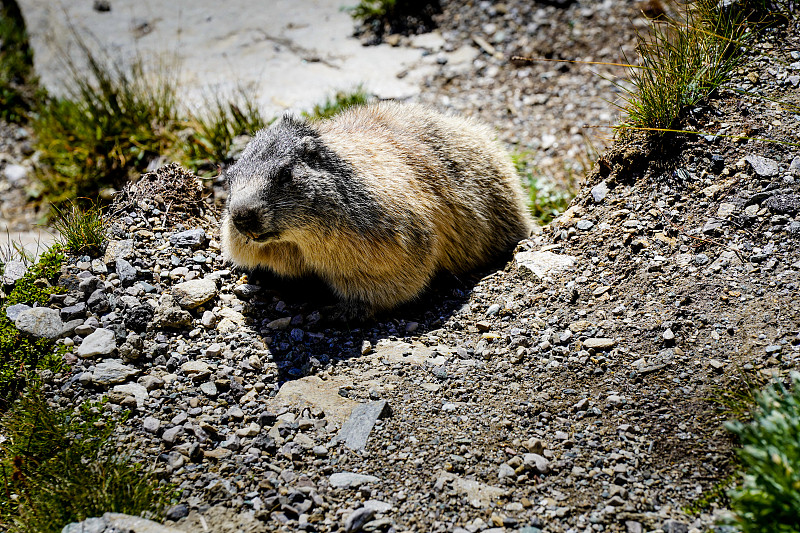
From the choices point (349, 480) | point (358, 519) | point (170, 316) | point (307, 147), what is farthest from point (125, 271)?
point (358, 519)

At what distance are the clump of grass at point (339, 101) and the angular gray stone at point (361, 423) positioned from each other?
15.5 feet

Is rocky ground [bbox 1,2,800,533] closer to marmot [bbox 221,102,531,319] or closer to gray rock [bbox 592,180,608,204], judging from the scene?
gray rock [bbox 592,180,608,204]

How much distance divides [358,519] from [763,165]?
4265 mm

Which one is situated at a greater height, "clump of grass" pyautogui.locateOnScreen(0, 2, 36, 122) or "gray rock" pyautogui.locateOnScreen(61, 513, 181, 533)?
"clump of grass" pyautogui.locateOnScreen(0, 2, 36, 122)

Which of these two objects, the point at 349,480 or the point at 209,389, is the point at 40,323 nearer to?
the point at 209,389

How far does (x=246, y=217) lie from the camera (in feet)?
16.0

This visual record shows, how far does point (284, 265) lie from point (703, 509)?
378 centimetres

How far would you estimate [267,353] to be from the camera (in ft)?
16.7

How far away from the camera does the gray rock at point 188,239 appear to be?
19.8ft

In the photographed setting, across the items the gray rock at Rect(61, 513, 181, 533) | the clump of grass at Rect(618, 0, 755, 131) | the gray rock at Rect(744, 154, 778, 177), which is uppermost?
the clump of grass at Rect(618, 0, 755, 131)

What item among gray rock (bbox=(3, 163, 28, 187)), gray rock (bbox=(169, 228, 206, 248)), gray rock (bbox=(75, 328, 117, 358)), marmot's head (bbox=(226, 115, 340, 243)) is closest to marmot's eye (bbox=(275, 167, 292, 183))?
marmot's head (bbox=(226, 115, 340, 243))

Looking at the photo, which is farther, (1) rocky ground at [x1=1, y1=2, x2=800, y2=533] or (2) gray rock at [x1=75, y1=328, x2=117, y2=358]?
(2) gray rock at [x1=75, y1=328, x2=117, y2=358]

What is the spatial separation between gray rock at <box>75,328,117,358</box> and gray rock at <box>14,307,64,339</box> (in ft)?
0.88

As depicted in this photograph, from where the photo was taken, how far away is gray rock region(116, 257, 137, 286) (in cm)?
544
